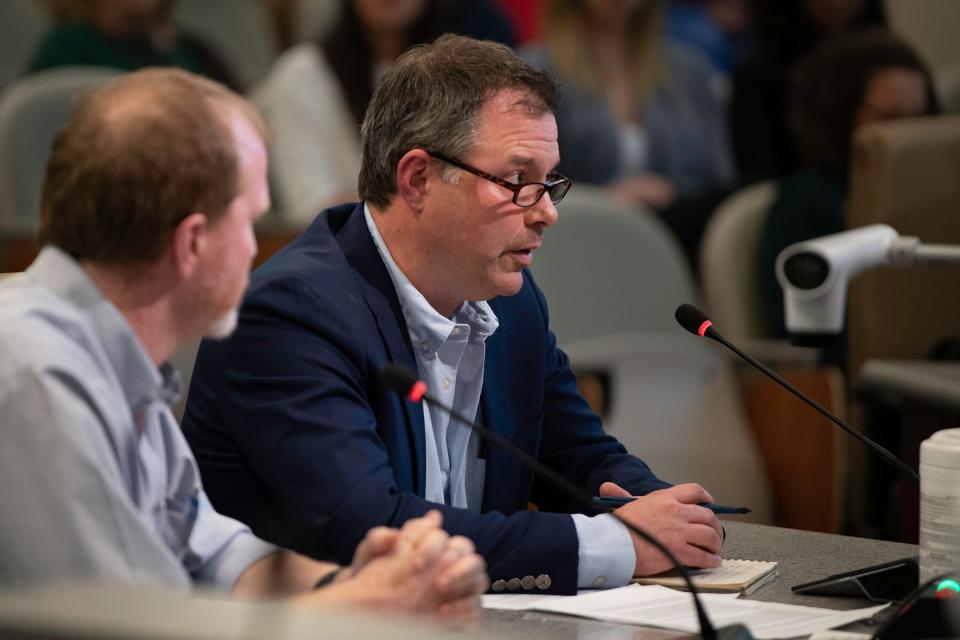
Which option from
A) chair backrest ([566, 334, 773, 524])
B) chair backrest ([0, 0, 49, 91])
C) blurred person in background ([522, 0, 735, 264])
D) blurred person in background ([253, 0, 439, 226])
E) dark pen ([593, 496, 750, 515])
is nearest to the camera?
dark pen ([593, 496, 750, 515])

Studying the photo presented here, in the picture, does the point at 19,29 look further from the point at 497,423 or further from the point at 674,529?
the point at 674,529

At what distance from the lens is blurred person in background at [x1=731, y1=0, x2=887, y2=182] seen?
4.84 m

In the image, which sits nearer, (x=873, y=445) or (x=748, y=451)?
(x=873, y=445)

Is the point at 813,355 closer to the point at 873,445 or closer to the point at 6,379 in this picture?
the point at 873,445

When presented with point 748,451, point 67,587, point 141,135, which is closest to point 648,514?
point 141,135

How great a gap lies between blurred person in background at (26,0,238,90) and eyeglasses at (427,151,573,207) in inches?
108

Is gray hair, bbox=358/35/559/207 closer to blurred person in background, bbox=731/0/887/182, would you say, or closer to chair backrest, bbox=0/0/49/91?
blurred person in background, bbox=731/0/887/182

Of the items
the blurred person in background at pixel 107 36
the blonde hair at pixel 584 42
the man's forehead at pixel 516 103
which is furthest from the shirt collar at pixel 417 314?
the blurred person in background at pixel 107 36

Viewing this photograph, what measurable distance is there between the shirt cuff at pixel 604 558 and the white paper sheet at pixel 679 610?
0.06 feet

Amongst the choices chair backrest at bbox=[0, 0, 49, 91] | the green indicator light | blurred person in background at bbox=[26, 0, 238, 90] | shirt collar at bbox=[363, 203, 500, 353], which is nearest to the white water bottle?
the green indicator light

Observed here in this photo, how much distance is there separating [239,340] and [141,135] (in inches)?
20.5

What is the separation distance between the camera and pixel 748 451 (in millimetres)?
3467

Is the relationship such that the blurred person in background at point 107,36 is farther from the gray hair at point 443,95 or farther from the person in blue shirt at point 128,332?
the person in blue shirt at point 128,332

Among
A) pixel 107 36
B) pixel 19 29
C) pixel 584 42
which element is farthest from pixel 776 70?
pixel 19 29
